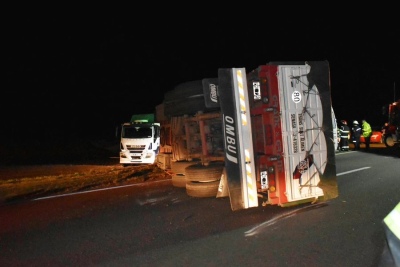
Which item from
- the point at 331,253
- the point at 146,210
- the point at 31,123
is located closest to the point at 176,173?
the point at 146,210

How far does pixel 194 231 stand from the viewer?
5.21 metres

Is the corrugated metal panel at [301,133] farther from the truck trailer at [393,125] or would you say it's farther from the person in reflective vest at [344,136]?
the truck trailer at [393,125]

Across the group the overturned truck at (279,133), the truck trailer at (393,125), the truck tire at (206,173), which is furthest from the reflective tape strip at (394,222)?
the truck trailer at (393,125)

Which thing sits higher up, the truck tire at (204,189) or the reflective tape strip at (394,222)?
the reflective tape strip at (394,222)

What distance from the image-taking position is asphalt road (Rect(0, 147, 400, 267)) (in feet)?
13.8

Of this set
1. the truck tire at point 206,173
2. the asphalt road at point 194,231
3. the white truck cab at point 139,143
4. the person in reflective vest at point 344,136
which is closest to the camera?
the asphalt road at point 194,231

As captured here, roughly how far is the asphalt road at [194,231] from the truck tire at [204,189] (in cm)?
15

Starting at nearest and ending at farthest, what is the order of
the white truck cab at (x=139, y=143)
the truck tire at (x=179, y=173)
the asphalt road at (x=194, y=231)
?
1. the asphalt road at (x=194, y=231)
2. the truck tire at (x=179, y=173)
3. the white truck cab at (x=139, y=143)

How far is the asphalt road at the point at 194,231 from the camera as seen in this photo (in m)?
4.19

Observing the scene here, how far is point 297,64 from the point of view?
573 cm

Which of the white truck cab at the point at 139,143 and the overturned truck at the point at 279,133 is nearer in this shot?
the overturned truck at the point at 279,133

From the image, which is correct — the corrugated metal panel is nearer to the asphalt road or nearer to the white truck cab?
the asphalt road

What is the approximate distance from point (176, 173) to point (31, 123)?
54.8 meters

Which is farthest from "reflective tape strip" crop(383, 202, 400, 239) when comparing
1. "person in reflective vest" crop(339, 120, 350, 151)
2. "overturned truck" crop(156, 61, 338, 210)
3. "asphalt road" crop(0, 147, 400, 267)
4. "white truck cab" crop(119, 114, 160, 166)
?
"person in reflective vest" crop(339, 120, 350, 151)
